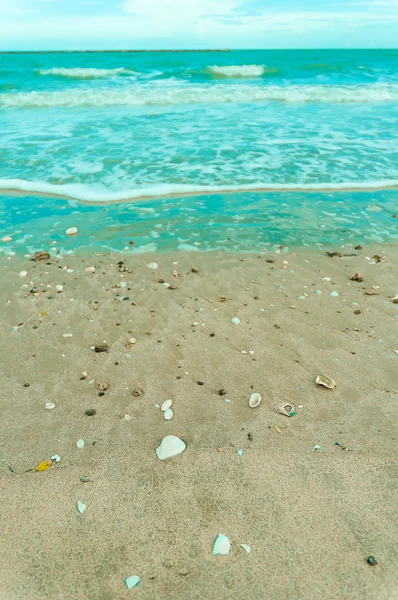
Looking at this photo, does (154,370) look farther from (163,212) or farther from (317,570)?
(163,212)

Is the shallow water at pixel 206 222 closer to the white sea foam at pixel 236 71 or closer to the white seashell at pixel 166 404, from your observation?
the white seashell at pixel 166 404

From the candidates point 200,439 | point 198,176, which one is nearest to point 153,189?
point 198,176

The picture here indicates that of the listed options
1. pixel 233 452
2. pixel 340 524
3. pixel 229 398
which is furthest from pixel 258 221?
pixel 340 524

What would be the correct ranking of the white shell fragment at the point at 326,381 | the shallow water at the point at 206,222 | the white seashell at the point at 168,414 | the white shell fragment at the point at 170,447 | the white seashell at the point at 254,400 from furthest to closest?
the shallow water at the point at 206,222, the white shell fragment at the point at 326,381, the white seashell at the point at 254,400, the white seashell at the point at 168,414, the white shell fragment at the point at 170,447

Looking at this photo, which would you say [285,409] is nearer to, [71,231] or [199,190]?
[71,231]

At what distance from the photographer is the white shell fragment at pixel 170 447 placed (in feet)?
8.43

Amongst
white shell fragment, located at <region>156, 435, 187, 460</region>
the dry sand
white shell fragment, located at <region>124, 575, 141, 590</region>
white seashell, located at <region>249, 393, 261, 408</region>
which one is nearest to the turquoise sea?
the dry sand

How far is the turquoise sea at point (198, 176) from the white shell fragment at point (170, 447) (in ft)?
9.81

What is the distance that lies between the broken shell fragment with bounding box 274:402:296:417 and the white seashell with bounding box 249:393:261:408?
13cm

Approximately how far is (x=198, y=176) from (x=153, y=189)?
3.49ft

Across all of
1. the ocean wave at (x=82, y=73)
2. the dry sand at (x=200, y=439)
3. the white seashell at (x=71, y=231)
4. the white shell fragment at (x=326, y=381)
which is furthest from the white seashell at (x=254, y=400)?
the ocean wave at (x=82, y=73)

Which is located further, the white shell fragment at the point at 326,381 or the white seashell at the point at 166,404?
the white shell fragment at the point at 326,381

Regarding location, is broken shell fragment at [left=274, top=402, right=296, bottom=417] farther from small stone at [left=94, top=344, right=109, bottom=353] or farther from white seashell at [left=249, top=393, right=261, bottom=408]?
small stone at [left=94, top=344, right=109, bottom=353]

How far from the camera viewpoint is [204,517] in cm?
222
